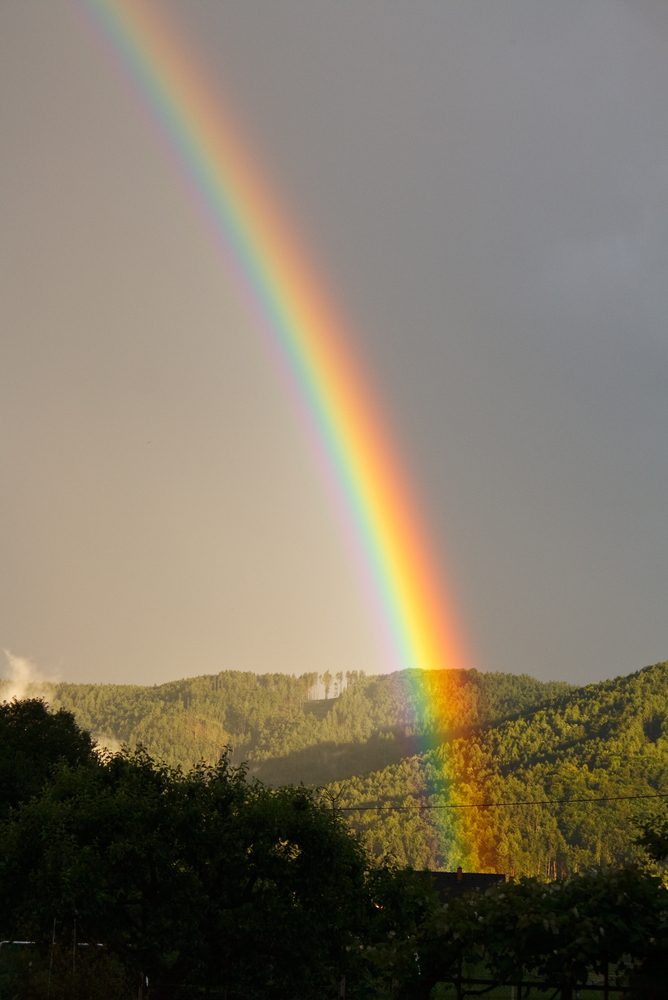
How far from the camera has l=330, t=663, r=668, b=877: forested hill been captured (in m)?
124

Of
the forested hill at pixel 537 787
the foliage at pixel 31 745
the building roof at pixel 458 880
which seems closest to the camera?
the foliage at pixel 31 745

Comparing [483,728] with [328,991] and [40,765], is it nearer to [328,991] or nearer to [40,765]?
[40,765]

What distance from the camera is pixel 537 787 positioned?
445 ft

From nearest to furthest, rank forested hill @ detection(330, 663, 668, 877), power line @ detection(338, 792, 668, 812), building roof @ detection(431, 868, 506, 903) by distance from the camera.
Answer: building roof @ detection(431, 868, 506, 903) < power line @ detection(338, 792, 668, 812) < forested hill @ detection(330, 663, 668, 877)

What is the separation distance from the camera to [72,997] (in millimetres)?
15047

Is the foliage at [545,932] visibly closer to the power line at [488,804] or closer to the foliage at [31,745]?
the foliage at [31,745]

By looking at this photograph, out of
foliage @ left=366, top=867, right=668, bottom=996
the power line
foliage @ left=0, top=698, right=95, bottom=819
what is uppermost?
the power line

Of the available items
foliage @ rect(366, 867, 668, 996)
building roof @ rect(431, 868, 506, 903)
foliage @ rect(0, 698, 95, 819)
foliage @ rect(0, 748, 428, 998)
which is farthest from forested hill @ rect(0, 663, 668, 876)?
foliage @ rect(366, 867, 668, 996)

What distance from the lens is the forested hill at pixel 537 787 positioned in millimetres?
123750

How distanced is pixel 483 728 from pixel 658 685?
38322 mm

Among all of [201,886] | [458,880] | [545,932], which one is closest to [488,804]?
[458,880]

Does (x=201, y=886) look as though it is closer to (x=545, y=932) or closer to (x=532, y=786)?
(x=545, y=932)

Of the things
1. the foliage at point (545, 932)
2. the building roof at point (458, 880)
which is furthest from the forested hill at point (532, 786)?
the foliage at point (545, 932)

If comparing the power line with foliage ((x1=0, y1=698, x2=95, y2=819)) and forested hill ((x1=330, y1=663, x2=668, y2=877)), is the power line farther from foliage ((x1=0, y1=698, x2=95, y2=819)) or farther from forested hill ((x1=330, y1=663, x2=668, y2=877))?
foliage ((x1=0, y1=698, x2=95, y2=819))
